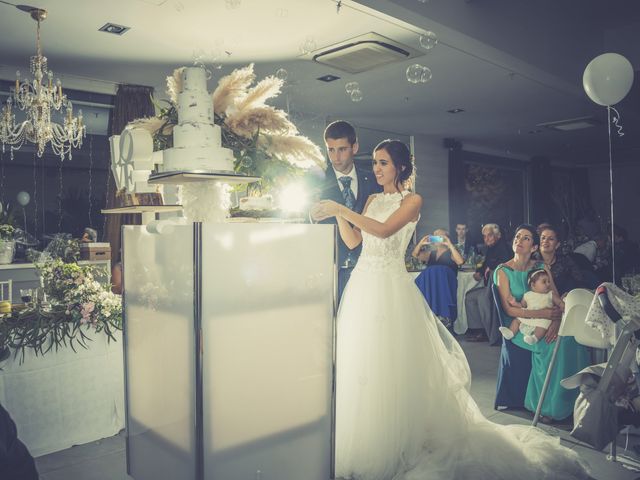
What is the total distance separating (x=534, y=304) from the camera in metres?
3.47

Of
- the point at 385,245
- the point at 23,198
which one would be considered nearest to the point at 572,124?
the point at 385,245

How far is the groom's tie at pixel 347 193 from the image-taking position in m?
2.89

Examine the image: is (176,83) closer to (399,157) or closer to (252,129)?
(252,129)

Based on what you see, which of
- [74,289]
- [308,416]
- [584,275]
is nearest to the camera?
[308,416]

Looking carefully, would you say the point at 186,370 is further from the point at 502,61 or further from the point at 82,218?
the point at 82,218

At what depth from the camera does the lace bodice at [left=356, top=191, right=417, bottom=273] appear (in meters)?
2.73

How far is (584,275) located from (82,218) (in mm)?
5401

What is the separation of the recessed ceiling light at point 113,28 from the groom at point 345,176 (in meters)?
2.63

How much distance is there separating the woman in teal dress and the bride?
27.2 inches

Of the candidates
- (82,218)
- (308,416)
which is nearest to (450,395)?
(308,416)

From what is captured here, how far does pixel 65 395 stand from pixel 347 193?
6.28 feet

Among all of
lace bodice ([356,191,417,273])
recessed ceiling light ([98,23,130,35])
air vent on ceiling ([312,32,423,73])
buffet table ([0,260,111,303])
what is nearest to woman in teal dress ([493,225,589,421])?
lace bodice ([356,191,417,273])

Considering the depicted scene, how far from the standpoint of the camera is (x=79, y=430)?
3000 millimetres

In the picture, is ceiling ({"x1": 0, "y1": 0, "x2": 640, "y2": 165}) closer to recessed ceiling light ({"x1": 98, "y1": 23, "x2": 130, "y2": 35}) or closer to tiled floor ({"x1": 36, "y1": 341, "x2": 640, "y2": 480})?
recessed ceiling light ({"x1": 98, "y1": 23, "x2": 130, "y2": 35})
